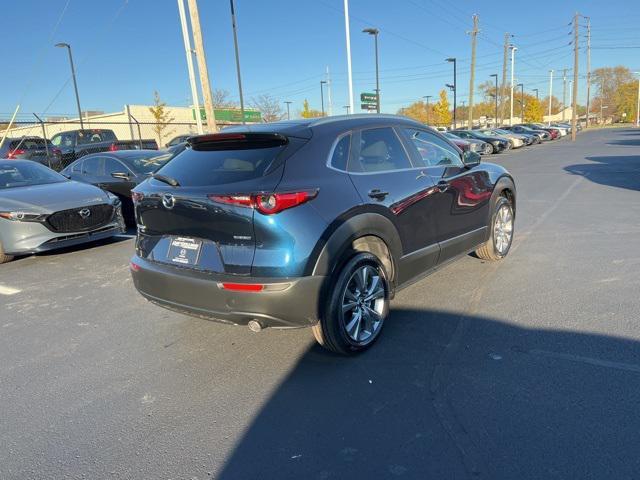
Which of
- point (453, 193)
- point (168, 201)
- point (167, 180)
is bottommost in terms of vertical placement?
point (453, 193)

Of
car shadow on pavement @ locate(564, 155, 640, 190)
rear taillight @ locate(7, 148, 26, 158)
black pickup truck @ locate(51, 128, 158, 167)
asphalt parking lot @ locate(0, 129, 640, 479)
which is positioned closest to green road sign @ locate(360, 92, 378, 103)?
black pickup truck @ locate(51, 128, 158, 167)

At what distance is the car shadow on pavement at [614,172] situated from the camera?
1203 centimetres

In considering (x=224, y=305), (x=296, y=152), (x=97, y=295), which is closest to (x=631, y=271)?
(x=296, y=152)

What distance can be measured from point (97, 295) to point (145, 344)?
1671 millimetres

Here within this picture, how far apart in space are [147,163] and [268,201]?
6.74 m

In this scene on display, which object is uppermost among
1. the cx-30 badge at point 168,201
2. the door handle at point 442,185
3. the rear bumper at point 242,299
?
the cx-30 badge at point 168,201

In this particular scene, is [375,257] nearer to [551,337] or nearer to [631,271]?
[551,337]

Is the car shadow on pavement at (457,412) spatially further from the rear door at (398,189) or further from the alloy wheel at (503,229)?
the alloy wheel at (503,229)

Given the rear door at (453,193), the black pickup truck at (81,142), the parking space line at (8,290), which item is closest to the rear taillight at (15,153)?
the black pickup truck at (81,142)

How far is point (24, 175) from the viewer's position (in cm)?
766

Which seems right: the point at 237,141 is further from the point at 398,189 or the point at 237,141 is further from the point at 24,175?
the point at 24,175

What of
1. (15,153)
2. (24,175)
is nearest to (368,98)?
(15,153)

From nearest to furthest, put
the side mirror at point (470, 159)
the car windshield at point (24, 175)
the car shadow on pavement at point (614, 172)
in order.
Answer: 1. the side mirror at point (470, 159)
2. the car windshield at point (24, 175)
3. the car shadow on pavement at point (614, 172)

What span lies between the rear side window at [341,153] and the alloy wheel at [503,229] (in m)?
2.69
